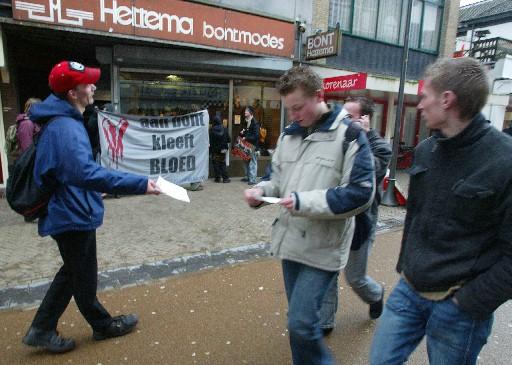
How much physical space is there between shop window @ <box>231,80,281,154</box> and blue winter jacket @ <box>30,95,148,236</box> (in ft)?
28.0

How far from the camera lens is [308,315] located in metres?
2.19

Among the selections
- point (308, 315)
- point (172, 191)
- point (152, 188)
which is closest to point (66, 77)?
point (152, 188)

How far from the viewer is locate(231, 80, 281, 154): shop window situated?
1136cm

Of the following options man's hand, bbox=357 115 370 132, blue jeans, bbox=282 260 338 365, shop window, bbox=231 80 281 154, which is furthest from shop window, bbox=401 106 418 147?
blue jeans, bbox=282 260 338 365

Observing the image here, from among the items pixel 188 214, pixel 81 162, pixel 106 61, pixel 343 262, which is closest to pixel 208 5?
pixel 106 61

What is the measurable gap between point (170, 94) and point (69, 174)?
26.9 ft

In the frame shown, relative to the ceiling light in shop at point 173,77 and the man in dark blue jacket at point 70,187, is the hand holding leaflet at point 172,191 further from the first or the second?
the ceiling light in shop at point 173,77

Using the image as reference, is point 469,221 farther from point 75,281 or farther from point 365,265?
point 75,281

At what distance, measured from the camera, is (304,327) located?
2.19 metres

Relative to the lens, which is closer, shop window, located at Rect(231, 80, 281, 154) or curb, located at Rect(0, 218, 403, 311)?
curb, located at Rect(0, 218, 403, 311)

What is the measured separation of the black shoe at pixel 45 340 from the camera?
9.62 ft

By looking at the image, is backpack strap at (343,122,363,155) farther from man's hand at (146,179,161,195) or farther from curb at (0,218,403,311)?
curb at (0,218,403,311)

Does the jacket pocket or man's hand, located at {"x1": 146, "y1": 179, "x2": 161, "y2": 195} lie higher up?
the jacket pocket

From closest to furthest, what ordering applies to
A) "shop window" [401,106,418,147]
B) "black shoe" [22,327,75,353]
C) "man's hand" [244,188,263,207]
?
"man's hand" [244,188,263,207] < "black shoe" [22,327,75,353] < "shop window" [401,106,418,147]
